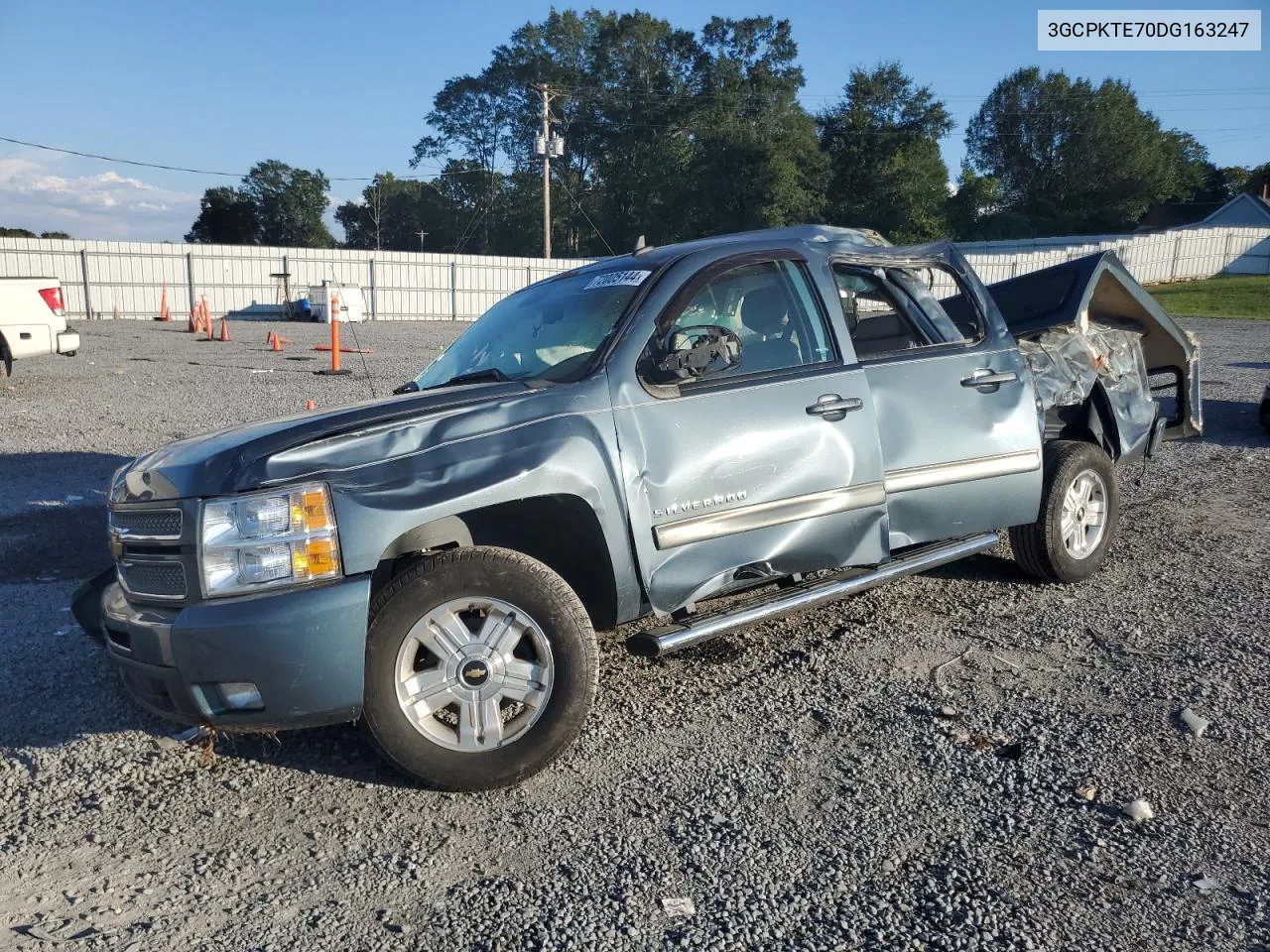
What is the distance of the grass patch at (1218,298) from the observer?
32.2 m

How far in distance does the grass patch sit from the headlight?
29874 millimetres

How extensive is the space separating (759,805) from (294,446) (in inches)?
76.1

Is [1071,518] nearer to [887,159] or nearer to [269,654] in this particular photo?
[269,654]

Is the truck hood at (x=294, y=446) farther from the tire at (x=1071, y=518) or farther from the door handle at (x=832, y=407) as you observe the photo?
the tire at (x=1071, y=518)

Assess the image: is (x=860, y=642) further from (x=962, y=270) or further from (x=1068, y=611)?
(x=962, y=270)

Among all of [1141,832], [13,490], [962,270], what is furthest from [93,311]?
[1141,832]

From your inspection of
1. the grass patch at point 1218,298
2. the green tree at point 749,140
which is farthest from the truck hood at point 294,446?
the green tree at point 749,140

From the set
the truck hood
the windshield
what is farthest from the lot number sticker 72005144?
the truck hood

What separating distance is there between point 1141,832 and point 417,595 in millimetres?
2391

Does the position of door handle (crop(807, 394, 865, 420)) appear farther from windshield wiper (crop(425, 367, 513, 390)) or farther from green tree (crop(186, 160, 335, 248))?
green tree (crop(186, 160, 335, 248))

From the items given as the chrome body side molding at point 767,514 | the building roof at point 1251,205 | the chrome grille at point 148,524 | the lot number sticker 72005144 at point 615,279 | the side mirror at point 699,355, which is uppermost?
the building roof at point 1251,205

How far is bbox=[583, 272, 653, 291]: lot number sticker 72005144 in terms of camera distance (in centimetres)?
452

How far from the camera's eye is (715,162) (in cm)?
5928

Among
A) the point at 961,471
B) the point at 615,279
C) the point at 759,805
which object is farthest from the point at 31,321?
the point at 759,805
